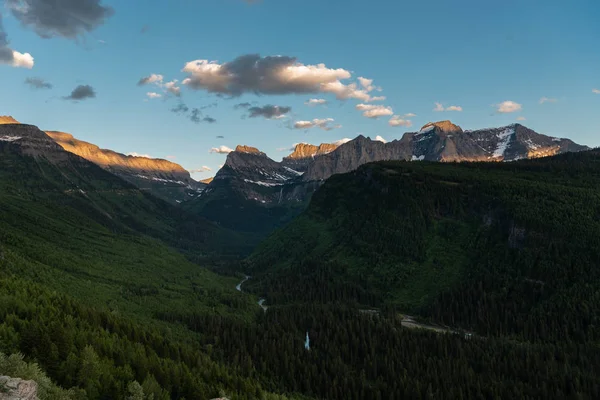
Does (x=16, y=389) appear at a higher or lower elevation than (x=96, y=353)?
higher

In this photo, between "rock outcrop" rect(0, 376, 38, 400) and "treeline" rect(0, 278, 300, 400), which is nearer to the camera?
"rock outcrop" rect(0, 376, 38, 400)

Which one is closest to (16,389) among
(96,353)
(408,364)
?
(96,353)

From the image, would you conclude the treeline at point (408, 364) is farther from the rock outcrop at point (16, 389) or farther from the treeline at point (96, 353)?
the rock outcrop at point (16, 389)

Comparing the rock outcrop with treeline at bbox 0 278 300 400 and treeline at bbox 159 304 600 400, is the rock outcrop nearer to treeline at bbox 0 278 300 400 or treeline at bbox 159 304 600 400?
treeline at bbox 0 278 300 400

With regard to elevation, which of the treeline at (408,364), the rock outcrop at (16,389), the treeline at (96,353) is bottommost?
the treeline at (408,364)

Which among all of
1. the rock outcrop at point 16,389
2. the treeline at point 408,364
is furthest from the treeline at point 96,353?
the treeline at point 408,364

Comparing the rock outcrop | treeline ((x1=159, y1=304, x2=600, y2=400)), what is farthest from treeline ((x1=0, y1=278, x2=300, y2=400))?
treeline ((x1=159, y1=304, x2=600, y2=400))

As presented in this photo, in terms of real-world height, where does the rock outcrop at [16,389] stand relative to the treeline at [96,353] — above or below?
above

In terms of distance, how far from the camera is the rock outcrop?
159 ft

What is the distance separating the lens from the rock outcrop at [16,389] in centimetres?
4835

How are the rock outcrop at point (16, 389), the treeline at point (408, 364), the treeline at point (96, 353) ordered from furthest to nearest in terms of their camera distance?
the treeline at point (408, 364)
the treeline at point (96, 353)
the rock outcrop at point (16, 389)

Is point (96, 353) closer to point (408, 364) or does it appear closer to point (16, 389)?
point (16, 389)

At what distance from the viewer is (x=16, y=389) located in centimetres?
4978

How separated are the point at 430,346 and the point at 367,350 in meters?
29.0
